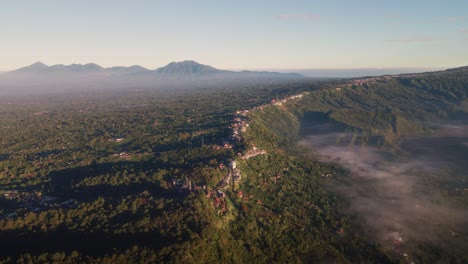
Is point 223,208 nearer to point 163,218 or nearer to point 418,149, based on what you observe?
point 163,218

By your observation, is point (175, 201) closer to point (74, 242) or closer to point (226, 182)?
point (226, 182)

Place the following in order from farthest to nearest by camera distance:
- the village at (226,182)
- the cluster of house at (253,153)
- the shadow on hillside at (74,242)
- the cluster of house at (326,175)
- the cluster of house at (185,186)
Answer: the cluster of house at (253,153) → the cluster of house at (326,175) → the cluster of house at (185,186) → the village at (226,182) → the shadow on hillside at (74,242)

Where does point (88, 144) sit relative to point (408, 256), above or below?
above

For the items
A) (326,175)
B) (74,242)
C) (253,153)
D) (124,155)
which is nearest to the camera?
(74,242)

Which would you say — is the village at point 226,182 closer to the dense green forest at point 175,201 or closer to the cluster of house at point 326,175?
the dense green forest at point 175,201

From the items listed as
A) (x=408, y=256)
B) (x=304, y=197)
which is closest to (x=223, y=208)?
(x=304, y=197)

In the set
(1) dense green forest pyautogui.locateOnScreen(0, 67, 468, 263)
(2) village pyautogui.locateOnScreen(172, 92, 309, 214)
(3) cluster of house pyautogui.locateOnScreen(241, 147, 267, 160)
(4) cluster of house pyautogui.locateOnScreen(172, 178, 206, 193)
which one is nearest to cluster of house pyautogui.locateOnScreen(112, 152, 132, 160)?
(1) dense green forest pyautogui.locateOnScreen(0, 67, 468, 263)

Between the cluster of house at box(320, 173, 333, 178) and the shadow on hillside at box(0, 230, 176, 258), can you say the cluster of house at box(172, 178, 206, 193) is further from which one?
the cluster of house at box(320, 173, 333, 178)

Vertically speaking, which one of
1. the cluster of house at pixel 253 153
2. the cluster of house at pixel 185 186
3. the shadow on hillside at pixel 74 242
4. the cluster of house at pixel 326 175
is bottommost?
the cluster of house at pixel 326 175

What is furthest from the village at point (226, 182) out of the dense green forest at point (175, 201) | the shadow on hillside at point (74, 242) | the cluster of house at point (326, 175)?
the shadow on hillside at point (74, 242)

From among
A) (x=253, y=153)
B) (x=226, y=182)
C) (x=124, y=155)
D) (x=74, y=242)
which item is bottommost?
(x=74, y=242)

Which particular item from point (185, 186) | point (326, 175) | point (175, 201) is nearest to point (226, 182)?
point (185, 186)
